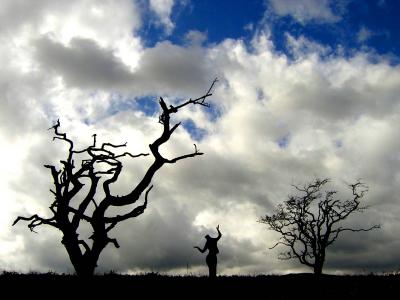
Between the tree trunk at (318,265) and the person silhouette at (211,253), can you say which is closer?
the person silhouette at (211,253)

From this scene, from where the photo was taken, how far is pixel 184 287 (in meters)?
19.2

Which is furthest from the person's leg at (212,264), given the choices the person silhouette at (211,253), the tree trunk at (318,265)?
the tree trunk at (318,265)

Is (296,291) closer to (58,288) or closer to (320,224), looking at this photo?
(58,288)

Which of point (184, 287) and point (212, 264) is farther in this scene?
point (212, 264)

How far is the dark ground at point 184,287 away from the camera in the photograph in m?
17.0

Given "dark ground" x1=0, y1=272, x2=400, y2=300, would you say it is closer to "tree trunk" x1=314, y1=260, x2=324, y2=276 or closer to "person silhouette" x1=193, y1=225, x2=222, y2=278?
"person silhouette" x1=193, y1=225, x2=222, y2=278

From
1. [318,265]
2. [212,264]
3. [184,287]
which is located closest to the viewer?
[184,287]

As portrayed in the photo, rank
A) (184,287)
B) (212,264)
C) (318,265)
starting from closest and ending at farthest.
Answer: (184,287) → (212,264) → (318,265)

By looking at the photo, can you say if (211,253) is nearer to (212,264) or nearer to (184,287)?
(212,264)

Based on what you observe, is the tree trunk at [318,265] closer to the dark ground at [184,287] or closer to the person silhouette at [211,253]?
the dark ground at [184,287]

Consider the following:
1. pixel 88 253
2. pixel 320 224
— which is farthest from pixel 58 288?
pixel 320 224

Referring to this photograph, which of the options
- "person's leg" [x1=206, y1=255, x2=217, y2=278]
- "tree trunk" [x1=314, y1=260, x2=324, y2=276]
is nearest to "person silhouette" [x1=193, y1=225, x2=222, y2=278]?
"person's leg" [x1=206, y1=255, x2=217, y2=278]

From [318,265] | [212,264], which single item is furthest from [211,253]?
[318,265]

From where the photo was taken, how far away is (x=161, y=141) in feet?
60.4
